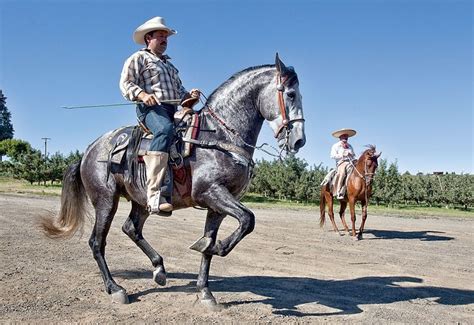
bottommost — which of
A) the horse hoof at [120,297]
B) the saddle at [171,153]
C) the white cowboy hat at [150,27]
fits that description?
the horse hoof at [120,297]

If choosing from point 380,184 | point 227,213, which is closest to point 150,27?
point 227,213

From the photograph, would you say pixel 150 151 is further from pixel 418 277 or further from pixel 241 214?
pixel 418 277

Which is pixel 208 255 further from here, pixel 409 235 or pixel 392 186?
pixel 392 186

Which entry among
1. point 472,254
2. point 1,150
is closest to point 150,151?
point 472,254

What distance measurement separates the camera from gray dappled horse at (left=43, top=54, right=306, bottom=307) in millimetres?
4750

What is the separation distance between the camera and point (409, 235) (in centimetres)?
1373

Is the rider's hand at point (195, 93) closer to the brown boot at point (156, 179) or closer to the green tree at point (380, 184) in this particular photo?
the brown boot at point (156, 179)

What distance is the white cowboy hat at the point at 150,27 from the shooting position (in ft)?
17.1

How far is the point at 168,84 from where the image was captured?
530cm

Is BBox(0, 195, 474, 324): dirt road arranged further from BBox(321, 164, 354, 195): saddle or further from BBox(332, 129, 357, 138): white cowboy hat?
BBox(332, 129, 357, 138): white cowboy hat

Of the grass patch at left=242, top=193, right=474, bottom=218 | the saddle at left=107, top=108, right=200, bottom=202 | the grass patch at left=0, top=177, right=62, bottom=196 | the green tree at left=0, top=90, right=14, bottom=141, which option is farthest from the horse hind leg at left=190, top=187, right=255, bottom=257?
the green tree at left=0, top=90, right=14, bottom=141

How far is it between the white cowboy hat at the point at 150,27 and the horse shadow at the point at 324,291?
3.11 metres

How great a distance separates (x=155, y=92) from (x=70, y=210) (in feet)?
7.73

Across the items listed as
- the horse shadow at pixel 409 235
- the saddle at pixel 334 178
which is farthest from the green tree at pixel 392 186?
the saddle at pixel 334 178
